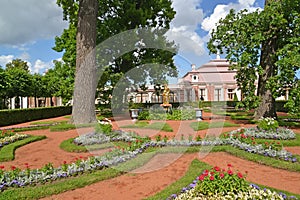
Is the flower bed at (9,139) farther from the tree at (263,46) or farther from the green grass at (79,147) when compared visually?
the tree at (263,46)

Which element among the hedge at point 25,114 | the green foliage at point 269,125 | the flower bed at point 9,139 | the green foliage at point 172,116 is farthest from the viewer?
the green foliage at point 172,116

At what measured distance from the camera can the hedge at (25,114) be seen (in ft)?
43.2

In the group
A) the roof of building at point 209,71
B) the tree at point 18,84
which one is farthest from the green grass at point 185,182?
the tree at point 18,84

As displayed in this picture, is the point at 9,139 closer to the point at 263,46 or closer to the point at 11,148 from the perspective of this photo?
the point at 11,148

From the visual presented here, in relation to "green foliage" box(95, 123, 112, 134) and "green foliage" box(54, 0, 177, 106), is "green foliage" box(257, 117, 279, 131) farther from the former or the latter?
"green foliage" box(54, 0, 177, 106)

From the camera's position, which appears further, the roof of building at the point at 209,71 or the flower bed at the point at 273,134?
the roof of building at the point at 209,71

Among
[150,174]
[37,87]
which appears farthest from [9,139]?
[37,87]

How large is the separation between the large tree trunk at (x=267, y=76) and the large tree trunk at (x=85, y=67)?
758 centimetres

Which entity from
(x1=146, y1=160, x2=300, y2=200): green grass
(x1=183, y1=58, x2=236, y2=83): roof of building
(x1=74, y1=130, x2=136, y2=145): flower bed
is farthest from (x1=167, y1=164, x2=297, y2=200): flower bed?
(x1=183, y1=58, x2=236, y2=83): roof of building

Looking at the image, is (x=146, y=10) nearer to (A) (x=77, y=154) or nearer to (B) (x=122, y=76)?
(B) (x=122, y=76)

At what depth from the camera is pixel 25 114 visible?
1487 cm

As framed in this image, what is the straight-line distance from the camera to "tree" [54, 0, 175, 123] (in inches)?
593

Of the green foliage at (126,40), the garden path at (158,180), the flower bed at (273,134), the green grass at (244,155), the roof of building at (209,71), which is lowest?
the garden path at (158,180)

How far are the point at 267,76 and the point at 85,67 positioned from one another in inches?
317
